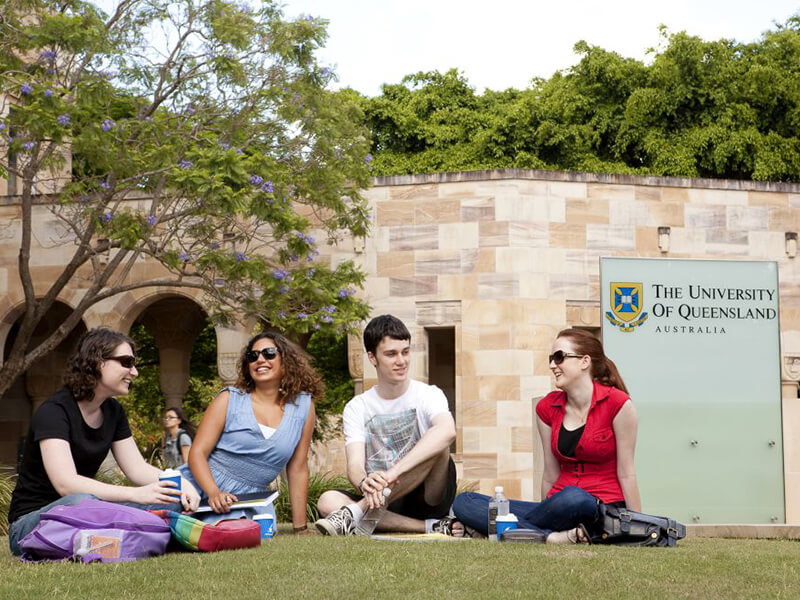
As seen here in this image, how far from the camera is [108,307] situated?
2077 centimetres

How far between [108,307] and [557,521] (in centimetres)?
1539

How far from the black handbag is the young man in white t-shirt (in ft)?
3.67

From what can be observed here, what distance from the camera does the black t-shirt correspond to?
6.01m

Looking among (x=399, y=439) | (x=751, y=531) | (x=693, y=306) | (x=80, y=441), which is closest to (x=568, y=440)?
(x=399, y=439)

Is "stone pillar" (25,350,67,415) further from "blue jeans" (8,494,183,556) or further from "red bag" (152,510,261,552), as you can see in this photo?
"red bag" (152,510,261,552)

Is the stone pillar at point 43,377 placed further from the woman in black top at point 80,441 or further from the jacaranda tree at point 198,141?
the woman in black top at point 80,441

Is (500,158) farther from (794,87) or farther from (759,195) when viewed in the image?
(759,195)

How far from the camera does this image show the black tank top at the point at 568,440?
6941 millimetres

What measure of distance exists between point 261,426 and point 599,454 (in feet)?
6.76

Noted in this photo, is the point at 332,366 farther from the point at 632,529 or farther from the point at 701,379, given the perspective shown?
the point at 632,529

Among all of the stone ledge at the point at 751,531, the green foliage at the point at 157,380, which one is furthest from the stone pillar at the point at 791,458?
the green foliage at the point at 157,380

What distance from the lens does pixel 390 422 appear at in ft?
24.7

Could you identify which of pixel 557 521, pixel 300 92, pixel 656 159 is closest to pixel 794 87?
pixel 656 159

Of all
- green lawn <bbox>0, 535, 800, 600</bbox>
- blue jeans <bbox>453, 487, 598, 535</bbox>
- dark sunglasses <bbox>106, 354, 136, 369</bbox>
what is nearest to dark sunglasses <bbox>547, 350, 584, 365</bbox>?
blue jeans <bbox>453, 487, 598, 535</bbox>
